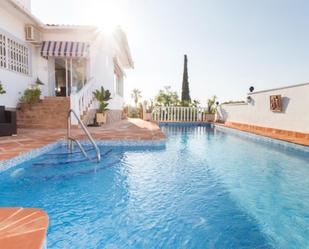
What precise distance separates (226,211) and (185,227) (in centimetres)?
77

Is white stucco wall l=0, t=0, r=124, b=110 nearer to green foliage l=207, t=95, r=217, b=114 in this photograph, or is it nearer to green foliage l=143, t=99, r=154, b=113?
green foliage l=143, t=99, r=154, b=113

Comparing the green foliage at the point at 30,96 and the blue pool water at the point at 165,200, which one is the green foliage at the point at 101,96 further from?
the blue pool water at the point at 165,200

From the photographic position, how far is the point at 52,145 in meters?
5.79

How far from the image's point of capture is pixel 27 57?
33.2 feet

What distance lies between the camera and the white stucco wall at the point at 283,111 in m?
8.20

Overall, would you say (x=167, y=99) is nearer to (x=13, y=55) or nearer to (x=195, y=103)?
(x=195, y=103)

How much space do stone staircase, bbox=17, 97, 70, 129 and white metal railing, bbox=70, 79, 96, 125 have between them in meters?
0.92

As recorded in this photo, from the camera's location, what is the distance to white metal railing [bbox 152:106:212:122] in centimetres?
1703

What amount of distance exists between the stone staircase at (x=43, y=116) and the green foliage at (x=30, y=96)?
0.30 meters

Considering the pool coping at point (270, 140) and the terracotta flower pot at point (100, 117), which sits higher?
the terracotta flower pot at point (100, 117)

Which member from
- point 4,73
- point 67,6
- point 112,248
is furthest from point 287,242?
point 67,6

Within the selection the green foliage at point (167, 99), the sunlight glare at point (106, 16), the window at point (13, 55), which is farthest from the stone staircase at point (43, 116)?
the green foliage at point (167, 99)

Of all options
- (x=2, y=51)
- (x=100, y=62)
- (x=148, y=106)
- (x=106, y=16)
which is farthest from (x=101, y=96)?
(x=148, y=106)

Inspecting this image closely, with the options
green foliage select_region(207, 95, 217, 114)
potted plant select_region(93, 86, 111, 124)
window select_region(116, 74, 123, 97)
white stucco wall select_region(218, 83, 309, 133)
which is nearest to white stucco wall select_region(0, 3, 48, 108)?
potted plant select_region(93, 86, 111, 124)
